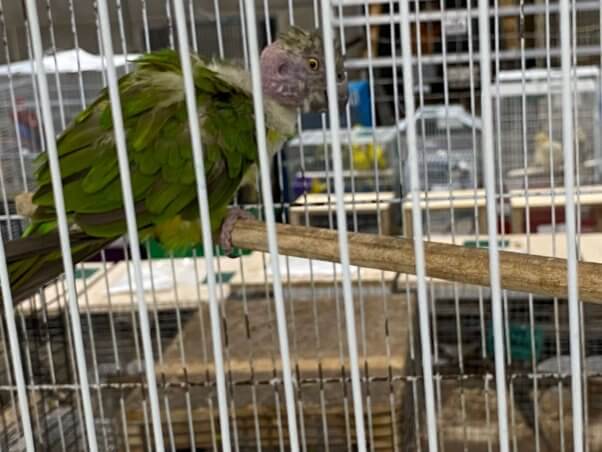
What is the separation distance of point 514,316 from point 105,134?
96 cm

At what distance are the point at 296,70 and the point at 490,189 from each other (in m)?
0.47

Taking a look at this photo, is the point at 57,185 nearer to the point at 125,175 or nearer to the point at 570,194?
the point at 125,175

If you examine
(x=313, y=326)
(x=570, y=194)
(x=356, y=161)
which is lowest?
(x=313, y=326)

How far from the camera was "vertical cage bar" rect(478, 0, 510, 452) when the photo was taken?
1.11 ft

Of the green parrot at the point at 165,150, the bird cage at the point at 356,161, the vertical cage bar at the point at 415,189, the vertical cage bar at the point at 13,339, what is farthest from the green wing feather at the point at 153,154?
the bird cage at the point at 356,161

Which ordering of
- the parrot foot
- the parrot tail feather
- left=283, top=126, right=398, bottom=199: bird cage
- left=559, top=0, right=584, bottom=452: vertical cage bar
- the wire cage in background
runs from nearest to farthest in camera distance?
left=559, top=0, right=584, bottom=452: vertical cage bar, the parrot tail feather, the parrot foot, the wire cage in background, left=283, top=126, right=398, bottom=199: bird cage

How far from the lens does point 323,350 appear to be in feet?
3.89

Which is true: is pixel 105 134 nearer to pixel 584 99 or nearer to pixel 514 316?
pixel 514 316

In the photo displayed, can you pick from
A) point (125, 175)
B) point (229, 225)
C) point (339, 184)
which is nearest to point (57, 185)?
point (125, 175)

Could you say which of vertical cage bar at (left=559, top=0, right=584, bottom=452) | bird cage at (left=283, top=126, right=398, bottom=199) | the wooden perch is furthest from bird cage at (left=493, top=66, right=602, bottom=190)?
vertical cage bar at (left=559, top=0, right=584, bottom=452)

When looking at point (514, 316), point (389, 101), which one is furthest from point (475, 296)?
point (389, 101)

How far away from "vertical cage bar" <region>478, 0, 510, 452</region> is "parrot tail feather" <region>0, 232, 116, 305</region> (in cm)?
39

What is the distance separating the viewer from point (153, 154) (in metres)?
0.71

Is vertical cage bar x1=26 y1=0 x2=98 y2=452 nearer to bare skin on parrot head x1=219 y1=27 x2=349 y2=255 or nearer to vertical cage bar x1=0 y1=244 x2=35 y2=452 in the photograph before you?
vertical cage bar x1=0 y1=244 x2=35 y2=452
